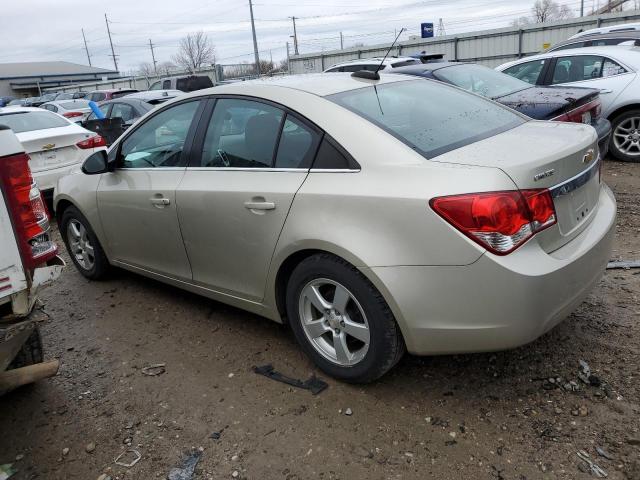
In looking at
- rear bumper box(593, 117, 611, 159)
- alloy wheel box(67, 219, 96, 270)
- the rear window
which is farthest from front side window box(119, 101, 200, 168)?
the rear window

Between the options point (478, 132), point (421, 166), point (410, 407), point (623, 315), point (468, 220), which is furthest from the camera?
point (623, 315)

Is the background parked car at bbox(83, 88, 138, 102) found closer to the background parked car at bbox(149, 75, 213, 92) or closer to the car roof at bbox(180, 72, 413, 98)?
the background parked car at bbox(149, 75, 213, 92)

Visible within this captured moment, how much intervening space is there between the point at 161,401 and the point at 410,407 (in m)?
1.40

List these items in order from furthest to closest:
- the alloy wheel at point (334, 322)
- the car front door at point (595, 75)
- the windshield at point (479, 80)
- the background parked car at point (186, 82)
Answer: the background parked car at point (186, 82)
the car front door at point (595, 75)
the windshield at point (479, 80)
the alloy wheel at point (334, 322)

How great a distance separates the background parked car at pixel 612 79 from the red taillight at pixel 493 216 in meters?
5.88

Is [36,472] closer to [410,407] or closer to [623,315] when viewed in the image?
[410,407]

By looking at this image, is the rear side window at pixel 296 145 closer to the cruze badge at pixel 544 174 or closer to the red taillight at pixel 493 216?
the red taillight at pixel 493 216

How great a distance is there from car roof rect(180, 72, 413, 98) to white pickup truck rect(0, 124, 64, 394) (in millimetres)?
1365

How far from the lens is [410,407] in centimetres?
281

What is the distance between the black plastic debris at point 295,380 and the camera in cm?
304

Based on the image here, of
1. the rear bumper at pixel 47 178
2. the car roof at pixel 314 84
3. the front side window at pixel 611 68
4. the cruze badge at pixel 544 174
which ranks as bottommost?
the rear bumper at pixel 47 178

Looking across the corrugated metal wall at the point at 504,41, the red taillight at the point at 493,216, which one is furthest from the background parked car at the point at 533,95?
the corrugated metal wall at the point at 504,41

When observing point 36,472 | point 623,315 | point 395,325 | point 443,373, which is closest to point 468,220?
point 395,325

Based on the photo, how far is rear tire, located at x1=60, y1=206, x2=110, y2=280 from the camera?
470cm
